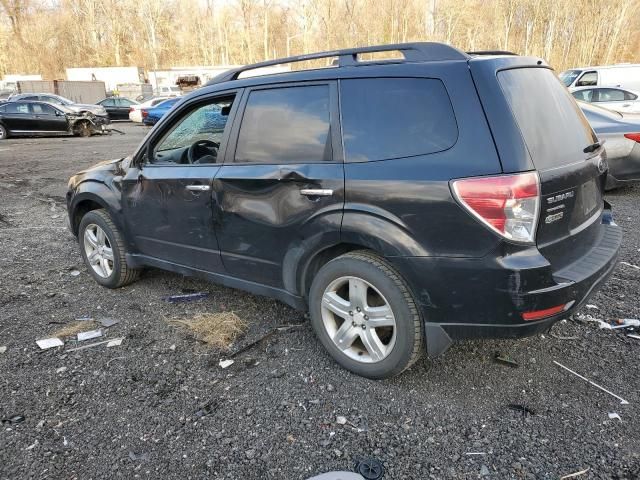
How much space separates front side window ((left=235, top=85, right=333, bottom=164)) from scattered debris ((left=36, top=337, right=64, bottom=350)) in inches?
74.0

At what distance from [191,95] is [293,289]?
1.75 metres

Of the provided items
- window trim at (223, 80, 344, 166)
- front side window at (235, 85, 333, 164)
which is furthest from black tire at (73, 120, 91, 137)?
front side window at (235, 85, 333, 164)

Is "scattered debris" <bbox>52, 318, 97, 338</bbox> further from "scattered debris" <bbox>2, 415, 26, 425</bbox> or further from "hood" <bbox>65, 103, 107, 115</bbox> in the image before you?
"hood" <bbox>65, 103, 107, 115</bbox>

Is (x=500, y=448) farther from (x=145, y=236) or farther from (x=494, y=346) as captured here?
(x=145, y=236)

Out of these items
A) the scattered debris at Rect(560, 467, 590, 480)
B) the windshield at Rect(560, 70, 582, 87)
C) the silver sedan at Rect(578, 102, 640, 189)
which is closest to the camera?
the scattered debris at Rect(560, 467, 590, 480)

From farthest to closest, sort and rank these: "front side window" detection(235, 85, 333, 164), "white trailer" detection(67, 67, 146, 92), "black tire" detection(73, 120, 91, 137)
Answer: "white trailer" detection(67, 67, 146, 92), "black tire" detection(73, 120, 91, 137), "front side window" detection(235, 85, 333, 164)

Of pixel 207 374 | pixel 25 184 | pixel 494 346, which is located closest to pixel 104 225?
pixel 207 374

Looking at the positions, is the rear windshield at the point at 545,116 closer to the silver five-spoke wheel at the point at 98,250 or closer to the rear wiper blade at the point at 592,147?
the rear wiper blade at the point at 592,147

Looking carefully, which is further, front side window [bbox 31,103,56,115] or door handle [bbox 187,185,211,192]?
front side window [bbox 31,103,56,115]

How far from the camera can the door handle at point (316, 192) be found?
283cm

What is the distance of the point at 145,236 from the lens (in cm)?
411

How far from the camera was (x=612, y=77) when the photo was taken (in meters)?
15.9

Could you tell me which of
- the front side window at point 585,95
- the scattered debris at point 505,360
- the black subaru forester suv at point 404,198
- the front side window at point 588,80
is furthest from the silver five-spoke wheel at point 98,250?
the front side window at point 588,80

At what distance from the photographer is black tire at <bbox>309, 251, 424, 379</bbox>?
2.68 metres
